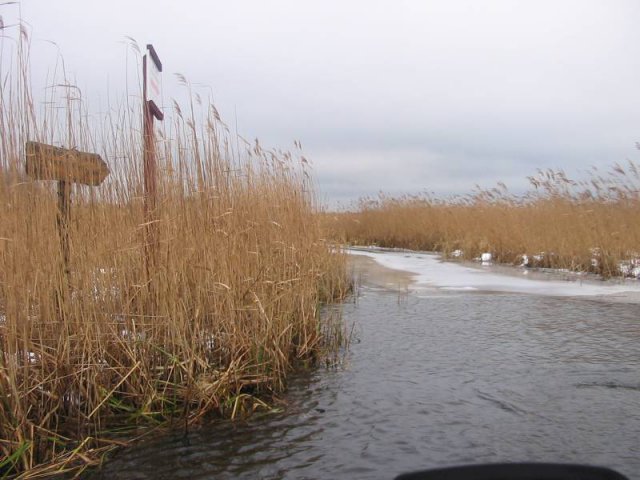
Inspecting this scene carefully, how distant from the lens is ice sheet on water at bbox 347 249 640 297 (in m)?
6.91

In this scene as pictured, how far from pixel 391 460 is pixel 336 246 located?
187 inches

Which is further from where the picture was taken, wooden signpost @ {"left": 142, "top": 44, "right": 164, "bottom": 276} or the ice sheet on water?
the ice sheet on water

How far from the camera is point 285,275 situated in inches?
145

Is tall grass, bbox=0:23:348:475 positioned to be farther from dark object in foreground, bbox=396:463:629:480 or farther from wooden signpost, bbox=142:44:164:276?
dark object in foreground, bbox=396:463:629:480

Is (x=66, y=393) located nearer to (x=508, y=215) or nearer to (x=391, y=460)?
(x=391, y=460)

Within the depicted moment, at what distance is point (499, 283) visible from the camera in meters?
7.66

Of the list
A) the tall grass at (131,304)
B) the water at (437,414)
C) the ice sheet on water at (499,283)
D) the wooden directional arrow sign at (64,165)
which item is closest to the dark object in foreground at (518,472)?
the water at (437,414)

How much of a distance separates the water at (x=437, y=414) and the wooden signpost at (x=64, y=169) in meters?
1.10

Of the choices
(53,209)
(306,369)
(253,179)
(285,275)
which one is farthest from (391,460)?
(253,179)

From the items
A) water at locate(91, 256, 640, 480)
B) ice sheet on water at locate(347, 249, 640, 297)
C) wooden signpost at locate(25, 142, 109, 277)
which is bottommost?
water at locate(91, 256, 640, 480)

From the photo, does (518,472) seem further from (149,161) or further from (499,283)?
(499,283)

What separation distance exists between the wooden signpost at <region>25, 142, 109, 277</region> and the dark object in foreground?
182 cm

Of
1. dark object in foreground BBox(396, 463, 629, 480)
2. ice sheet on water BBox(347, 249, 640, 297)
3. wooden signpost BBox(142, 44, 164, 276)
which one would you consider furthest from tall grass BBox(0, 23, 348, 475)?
ice sheet on water BBox(347, 249, 640, 297)

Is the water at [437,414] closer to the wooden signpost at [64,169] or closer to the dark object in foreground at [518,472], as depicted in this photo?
the dark object in foreground at [518,472]
